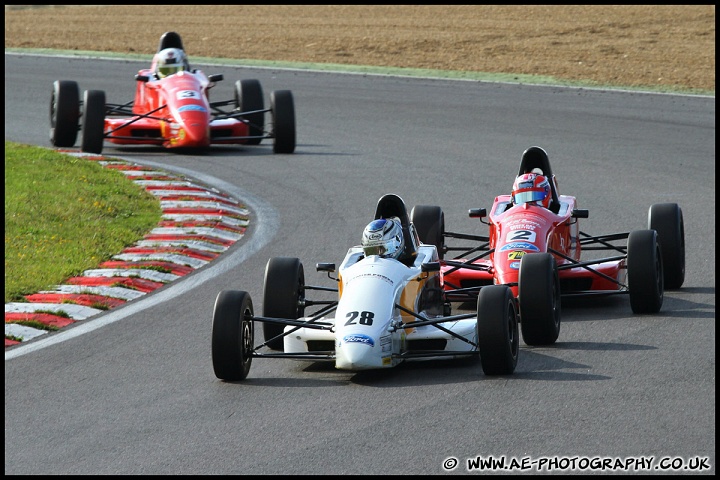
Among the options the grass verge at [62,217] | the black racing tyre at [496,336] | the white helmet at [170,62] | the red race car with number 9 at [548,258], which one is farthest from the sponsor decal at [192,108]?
the black racing tyre at [496,336]

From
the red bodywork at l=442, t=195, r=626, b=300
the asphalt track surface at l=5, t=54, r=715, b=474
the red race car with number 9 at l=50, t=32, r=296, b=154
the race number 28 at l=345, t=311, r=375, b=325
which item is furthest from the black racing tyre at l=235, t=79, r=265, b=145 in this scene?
the race number 28 at l=345, t=311, r=375, b=325

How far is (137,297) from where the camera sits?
39.5ft

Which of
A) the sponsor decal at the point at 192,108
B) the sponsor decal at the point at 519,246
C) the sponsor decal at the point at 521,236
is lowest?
the sponsor decal at the point at 519,246

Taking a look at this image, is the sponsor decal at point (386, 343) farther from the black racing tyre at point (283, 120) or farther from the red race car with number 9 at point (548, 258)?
the black racing tyre at point (283, 120)

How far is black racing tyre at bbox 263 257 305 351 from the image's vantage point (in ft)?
33.9

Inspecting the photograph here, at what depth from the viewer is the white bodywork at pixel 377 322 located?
9133 millimetres

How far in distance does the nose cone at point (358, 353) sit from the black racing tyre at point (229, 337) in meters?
0.66

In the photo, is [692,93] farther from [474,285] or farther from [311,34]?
[474,285]

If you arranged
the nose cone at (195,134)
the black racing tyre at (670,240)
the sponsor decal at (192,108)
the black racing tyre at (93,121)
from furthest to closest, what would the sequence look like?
the nose cone at (195,134)
the sponsor decal at (192,108)
the black racing tyre at (93,121)
the black racing tyre at (670,240)

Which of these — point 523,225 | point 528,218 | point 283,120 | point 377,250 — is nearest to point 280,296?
point 377,250

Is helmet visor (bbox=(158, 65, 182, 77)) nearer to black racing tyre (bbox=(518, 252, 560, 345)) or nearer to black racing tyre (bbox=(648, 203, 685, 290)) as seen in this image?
black racing tyre (bbox=(648, 203, 685, 290))

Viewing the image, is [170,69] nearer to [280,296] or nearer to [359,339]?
[280,296]

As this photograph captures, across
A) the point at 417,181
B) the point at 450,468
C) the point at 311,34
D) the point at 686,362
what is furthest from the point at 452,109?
the point at 450,468

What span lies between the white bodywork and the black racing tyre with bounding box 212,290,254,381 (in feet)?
A: 1.95
